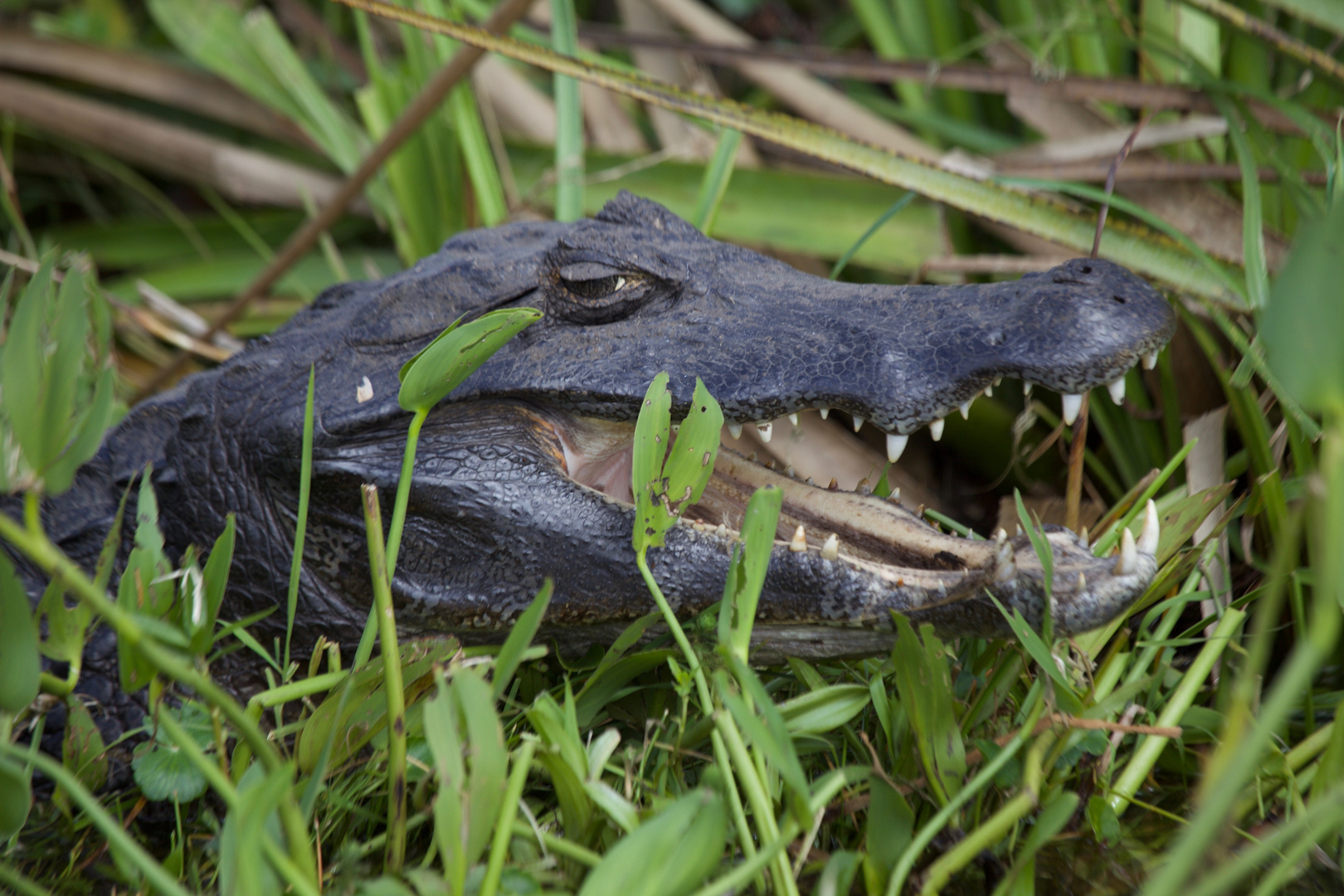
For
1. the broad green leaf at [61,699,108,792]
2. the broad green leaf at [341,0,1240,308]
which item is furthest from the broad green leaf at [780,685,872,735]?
the broad green leaf at [341,0,1240,308]

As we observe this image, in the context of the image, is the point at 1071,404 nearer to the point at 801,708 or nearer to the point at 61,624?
the point at 801,708

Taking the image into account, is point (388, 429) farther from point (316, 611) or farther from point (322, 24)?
point (322, 24)

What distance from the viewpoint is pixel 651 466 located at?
120 centimetres

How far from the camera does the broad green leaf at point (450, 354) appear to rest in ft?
3.76

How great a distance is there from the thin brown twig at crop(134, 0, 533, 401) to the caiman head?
35.7 inches

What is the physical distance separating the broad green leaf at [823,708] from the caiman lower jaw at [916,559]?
11cm

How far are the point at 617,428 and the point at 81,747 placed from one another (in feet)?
3.33

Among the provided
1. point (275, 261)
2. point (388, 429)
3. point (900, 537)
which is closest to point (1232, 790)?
point (900, 537)

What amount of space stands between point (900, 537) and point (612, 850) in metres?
0.81

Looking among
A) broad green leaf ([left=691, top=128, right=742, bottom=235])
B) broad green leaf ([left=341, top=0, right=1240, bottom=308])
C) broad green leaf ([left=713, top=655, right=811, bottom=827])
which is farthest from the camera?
broad green leaf ([left=691, top=128, right=742, bottom=235])

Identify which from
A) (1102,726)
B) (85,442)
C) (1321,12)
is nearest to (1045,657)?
(1102,726)

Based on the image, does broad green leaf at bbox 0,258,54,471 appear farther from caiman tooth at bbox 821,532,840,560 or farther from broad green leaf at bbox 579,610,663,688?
caiman tooth at bbox 821,532,840,560

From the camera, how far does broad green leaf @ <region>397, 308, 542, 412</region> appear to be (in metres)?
1.15

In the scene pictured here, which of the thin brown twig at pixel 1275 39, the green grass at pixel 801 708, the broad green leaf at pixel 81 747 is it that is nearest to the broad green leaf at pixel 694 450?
the green grass at pixel 801 708
